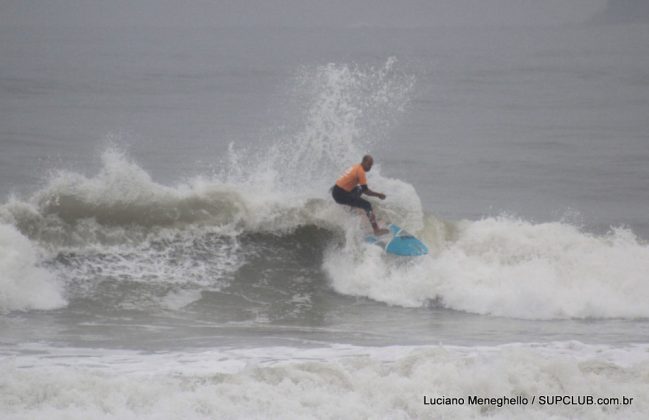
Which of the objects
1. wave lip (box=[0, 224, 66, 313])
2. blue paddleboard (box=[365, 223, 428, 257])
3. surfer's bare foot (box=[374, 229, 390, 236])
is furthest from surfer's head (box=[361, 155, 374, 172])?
wave lip (box=[0, 224, 66, 313])

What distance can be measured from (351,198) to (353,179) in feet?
1.08

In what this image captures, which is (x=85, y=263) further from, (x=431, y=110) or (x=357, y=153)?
(x=431, y=110)

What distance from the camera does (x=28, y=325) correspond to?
35.9 feet

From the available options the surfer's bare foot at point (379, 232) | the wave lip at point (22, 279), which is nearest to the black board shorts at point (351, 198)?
the surfer's bare foot at point (379, 232)

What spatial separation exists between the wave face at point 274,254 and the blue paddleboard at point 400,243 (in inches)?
5.4

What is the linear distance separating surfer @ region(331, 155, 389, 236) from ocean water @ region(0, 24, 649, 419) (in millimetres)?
347

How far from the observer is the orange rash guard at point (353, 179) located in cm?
1374

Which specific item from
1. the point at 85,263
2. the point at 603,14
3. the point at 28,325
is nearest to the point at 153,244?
the point at 85,263

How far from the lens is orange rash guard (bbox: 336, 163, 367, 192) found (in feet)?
45.1

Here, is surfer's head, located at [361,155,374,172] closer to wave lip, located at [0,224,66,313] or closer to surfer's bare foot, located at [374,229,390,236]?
surfer's bare foot, located at [374,229,390,236]

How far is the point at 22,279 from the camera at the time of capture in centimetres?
1226

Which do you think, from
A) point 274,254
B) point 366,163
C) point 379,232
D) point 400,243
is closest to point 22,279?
point 274,254

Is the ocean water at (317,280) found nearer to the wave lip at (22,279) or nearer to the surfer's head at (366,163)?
the wave lip at (22,279)

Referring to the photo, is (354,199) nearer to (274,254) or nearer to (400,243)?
(400,243)
